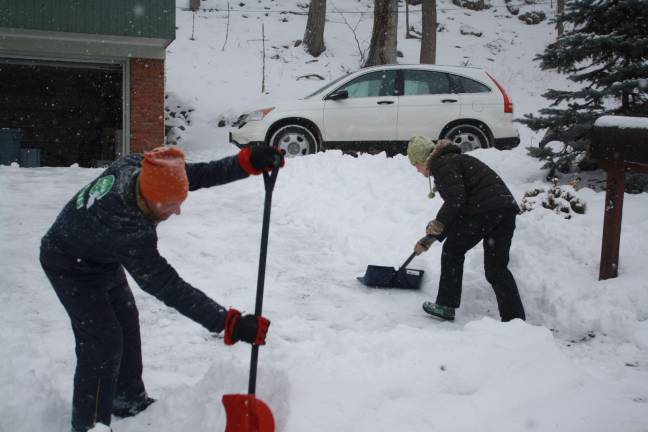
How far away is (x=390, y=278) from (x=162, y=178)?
11.2ft

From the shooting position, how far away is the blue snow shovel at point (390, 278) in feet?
18.6

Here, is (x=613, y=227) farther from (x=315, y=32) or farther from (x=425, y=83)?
Result: (x=315, y=32)

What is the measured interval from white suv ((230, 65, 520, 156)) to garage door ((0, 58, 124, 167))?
9740 millimetres

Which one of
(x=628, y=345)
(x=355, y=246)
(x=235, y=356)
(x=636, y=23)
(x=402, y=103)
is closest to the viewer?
(x=235, y=356)

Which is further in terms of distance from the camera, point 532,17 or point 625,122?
point 532,17

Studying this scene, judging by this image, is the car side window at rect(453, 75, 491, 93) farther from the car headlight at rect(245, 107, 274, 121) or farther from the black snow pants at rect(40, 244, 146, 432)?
the black snow pants at rect(40, 244, 146, 432)

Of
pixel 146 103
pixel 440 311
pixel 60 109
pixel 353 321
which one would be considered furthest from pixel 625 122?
pixel 60 109

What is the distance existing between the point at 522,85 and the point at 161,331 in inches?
811

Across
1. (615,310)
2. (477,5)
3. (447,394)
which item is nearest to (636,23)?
(615,310)

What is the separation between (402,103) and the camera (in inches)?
402

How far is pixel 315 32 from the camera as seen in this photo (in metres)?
21.8

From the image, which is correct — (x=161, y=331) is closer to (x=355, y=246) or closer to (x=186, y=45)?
(x=355, y=246)

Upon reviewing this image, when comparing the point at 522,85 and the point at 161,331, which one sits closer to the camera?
the point at 161,331

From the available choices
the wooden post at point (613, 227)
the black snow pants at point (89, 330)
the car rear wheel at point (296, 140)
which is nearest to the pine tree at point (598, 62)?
the wooden post at point (613, 227)
